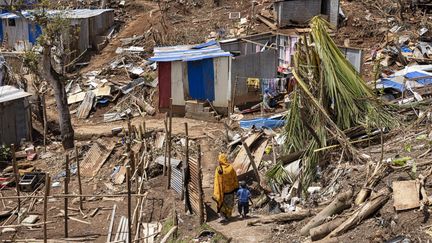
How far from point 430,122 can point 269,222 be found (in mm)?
3891

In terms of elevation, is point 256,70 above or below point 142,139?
above

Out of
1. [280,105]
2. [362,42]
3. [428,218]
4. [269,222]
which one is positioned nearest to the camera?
[428,218]

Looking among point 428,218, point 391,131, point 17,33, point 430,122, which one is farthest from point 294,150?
point 17,33

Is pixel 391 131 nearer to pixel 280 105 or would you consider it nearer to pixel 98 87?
pixel 280 105

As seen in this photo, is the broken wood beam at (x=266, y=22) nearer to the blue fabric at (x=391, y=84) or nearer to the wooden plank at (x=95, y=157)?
the blue fabric at (x=391, y=84)

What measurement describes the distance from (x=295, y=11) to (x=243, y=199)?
1508 centimetres

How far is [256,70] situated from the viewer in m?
17.0

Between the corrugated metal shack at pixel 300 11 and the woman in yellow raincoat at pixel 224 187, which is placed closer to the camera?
the woman in yellow raincoat at pixel 224 187

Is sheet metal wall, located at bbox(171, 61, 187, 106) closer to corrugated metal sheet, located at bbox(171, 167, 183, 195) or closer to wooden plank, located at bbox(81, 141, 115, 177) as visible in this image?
wooden plank, located at bbox(81, 141, 115, 177)

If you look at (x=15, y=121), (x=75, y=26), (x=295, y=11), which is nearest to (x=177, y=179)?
(x=15, y=121)

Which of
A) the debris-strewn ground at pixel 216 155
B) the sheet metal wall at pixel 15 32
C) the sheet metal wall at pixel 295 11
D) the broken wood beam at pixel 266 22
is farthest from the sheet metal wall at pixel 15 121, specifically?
the sheet metal wall at pixel 295 11

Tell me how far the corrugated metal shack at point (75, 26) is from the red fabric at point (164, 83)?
8.56 m

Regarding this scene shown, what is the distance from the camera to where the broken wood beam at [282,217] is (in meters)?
8.86

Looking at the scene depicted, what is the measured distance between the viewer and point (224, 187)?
9.60 meters
